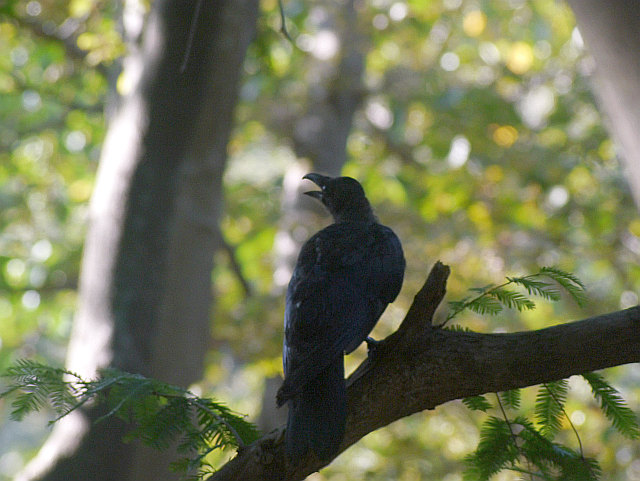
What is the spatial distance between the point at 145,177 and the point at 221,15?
111 centimetres

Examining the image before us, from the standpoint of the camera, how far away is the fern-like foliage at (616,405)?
204cm

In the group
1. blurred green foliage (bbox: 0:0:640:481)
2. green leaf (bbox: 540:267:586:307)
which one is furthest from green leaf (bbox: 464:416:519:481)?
blurred green foliage (bbox: 0:0:640:481)

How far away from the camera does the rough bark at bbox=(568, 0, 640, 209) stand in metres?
2.44

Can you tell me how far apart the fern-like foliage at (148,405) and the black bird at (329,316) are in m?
0.26

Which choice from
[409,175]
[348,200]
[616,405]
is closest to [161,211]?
[348,200]

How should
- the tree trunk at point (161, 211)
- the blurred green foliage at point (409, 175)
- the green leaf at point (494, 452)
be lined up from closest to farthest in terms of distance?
the green leaf at point (494, 452)
the tree trunk at point (161, 211)
the blurred green foliage at point (409, 175)

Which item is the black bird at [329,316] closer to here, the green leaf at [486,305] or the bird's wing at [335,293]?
the bird's wing at [335,293]

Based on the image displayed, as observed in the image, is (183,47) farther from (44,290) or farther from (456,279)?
(44,290)

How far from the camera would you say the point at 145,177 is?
3.95 meters

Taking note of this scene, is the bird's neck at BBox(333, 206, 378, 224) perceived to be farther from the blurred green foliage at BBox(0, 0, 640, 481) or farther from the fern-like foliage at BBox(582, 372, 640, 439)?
the blurred green foliage at BBox(0, 0, 640, 481)

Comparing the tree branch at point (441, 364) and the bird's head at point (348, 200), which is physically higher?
the bird's head at point (348, 200)

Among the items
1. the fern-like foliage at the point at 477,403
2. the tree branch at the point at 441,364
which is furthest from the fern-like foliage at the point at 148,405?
the fern-like foliage at the point at 477,403

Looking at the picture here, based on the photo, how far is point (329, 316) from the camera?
223cm

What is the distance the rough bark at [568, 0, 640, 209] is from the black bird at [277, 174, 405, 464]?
1015mm
